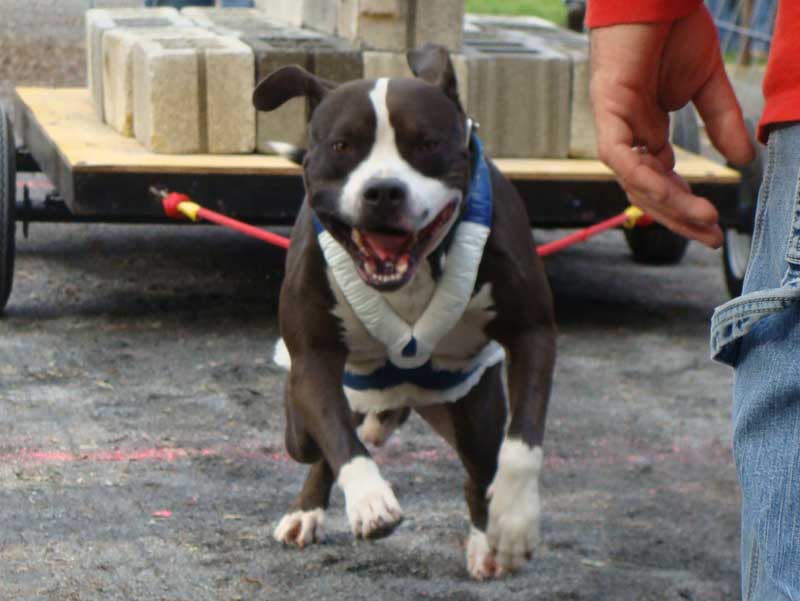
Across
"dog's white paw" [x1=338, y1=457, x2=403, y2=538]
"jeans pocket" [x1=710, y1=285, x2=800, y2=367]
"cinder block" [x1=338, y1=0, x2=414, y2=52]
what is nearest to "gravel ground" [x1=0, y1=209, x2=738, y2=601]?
"dog's white paw" [x1=338, y1=457, x2=403, y2=538]

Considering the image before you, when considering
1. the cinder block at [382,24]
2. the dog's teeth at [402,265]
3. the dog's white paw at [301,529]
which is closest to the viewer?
the dog's teeth at [402,265]

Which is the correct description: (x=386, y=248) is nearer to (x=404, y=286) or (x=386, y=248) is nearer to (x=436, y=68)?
(x=404, y=286)

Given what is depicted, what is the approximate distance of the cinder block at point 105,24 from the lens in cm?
729

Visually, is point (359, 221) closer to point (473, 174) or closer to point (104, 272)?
point (473, 174)

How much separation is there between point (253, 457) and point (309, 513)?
73cm

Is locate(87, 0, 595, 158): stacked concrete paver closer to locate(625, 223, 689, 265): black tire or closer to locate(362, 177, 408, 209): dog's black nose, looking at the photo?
locate(625, 223, 689, 265): black tire

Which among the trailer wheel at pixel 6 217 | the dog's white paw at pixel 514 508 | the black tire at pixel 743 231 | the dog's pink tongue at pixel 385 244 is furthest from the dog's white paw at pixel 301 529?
the black tire at pixel 743 231

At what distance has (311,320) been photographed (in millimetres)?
3521

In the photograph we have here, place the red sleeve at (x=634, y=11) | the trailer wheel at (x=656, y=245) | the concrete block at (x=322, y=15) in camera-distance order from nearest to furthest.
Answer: the red sleeve at (x=634, y=11)
the concrete block at (x=322, y=15)
the trailer wheel at (x=656, y=245)

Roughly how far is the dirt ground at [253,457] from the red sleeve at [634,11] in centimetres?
198

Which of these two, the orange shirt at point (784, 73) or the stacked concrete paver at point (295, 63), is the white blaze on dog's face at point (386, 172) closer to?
the orange shirt at point (784, 73)

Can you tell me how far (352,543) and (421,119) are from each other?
4.33ft

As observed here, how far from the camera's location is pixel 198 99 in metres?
6.20

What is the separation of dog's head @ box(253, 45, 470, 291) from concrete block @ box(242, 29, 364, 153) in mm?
2794
